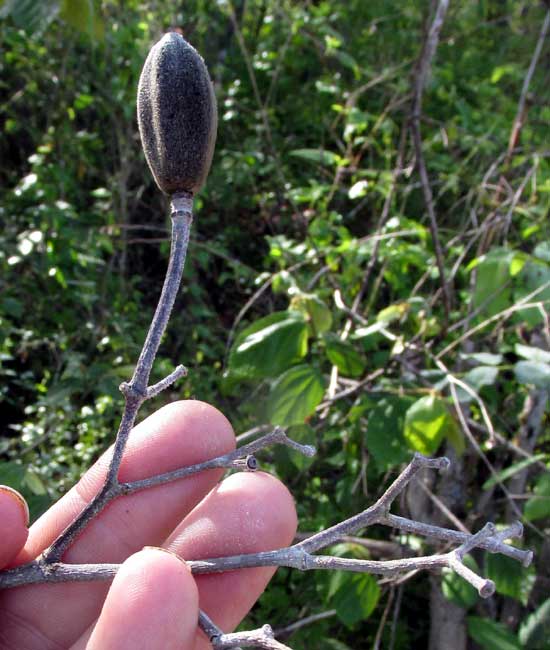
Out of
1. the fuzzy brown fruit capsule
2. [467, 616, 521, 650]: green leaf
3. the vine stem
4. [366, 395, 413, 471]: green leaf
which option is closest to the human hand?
the vine stem

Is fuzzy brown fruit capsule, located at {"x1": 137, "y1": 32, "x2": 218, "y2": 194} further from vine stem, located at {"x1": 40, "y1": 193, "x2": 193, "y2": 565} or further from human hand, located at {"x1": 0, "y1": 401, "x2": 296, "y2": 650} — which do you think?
human hand, located at {"x1": 0, "y1": 401, "x2": 296, "y2": 650}

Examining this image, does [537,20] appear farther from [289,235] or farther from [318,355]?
[318,355]

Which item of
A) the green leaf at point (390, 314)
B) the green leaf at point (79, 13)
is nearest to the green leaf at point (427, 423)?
the green leaf at point (390, 314)

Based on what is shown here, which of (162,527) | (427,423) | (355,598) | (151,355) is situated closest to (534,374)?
(427,423)

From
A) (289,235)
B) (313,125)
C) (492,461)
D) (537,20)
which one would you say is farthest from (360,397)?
(537,20)

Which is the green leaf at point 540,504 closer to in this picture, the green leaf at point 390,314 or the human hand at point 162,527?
the green leaf at point 390,314

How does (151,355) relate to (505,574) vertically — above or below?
above

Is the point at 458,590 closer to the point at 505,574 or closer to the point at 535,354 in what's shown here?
the point at 505,574
